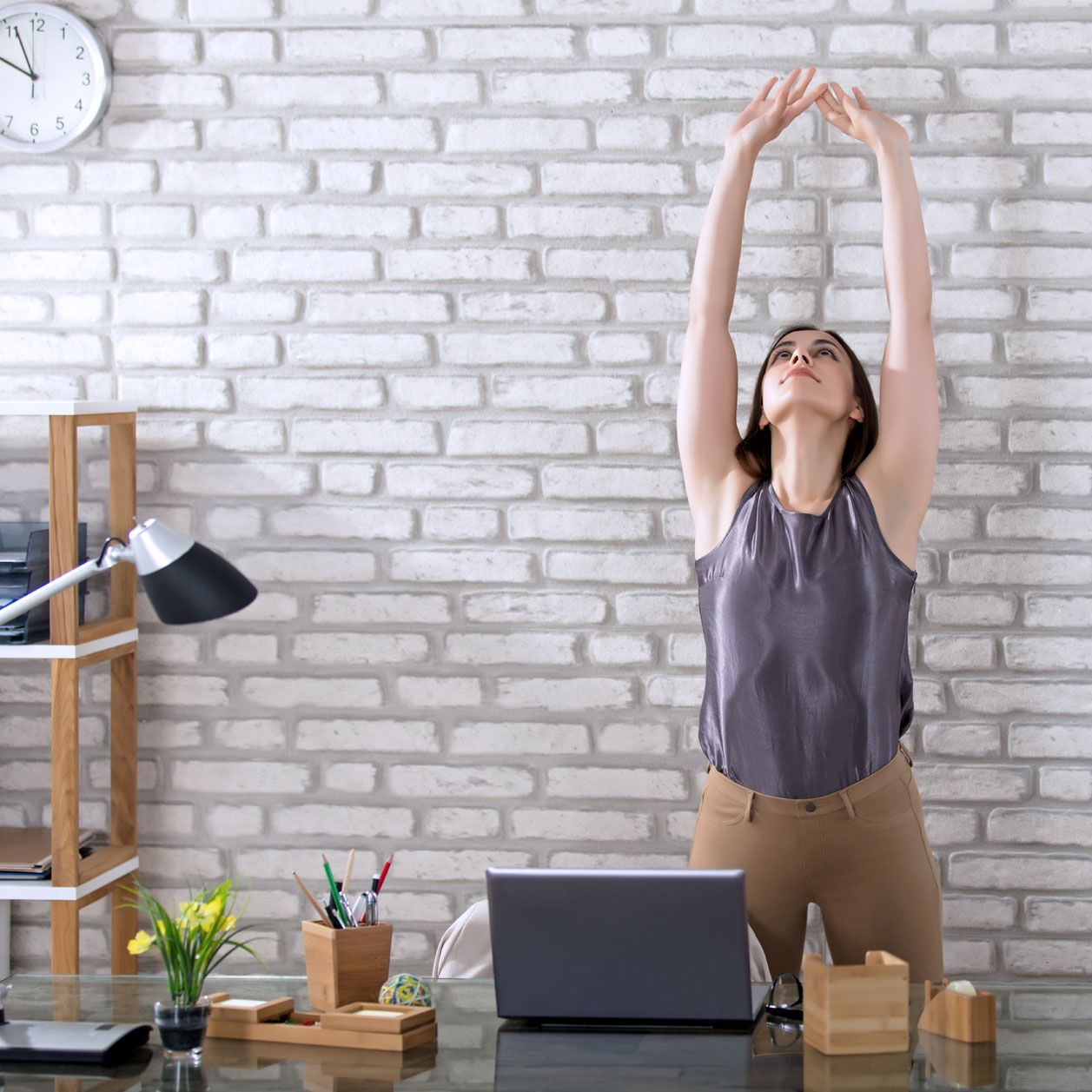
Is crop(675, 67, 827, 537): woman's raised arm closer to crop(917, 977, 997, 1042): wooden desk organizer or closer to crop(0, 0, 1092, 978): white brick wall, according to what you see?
crop(0, 0, 1092, 978): white brick wall

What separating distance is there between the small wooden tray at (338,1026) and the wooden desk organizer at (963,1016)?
0.58 metres

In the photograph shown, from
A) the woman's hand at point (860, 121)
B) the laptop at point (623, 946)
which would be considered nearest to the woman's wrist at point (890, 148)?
the woman's hand at point (860, 121)

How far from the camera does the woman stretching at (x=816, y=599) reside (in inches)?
86.3

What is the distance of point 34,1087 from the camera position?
146 centimetres

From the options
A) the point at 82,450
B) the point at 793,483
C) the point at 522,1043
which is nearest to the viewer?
the point at 522,1043

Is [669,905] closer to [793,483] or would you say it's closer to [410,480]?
[793,483]

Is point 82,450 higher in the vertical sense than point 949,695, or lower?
higher

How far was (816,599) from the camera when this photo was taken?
221 centimetres

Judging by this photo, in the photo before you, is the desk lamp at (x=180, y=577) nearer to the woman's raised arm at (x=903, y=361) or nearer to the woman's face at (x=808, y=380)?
the woman's face at (x=808, y=380)

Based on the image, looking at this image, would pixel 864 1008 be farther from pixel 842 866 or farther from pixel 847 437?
pixel 847 437

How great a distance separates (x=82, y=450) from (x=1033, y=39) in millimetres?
2063

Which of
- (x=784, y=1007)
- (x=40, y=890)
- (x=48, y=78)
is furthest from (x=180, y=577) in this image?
(x=48, y=78)

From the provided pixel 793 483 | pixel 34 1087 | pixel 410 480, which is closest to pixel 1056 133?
pixel 793 483

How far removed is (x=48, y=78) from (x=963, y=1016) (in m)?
2.42
